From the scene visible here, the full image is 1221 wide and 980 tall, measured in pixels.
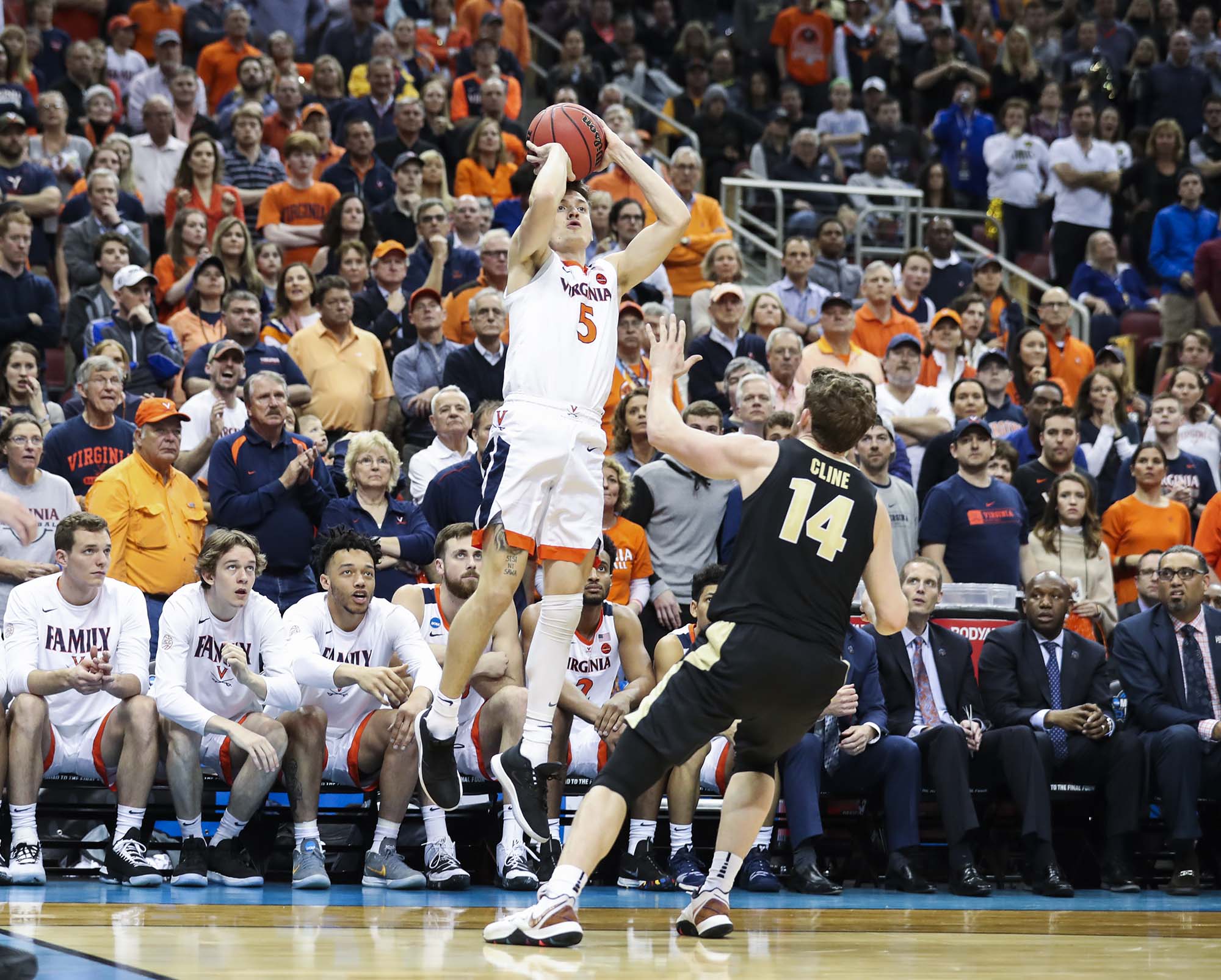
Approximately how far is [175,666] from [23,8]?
10.8 m

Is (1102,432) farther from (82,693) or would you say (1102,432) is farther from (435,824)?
(82,693)

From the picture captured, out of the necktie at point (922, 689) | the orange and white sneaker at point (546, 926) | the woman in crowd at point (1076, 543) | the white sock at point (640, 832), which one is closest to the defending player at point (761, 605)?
the orange and white sneaker at point (546, 926)

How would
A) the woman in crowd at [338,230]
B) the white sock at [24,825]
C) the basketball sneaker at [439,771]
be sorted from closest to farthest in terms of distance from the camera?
the basketball sneaker at [439,771]
the white sock at [24,825]
the woman in crowd at [338,230]

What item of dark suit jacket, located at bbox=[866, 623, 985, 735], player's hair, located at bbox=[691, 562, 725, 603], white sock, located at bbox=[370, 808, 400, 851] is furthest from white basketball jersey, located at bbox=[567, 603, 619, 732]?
dark suit jacket, located at bbox=[866, 623, 985, 735]

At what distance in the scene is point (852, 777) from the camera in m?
8.67

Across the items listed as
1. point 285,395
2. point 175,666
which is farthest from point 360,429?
point 175,666

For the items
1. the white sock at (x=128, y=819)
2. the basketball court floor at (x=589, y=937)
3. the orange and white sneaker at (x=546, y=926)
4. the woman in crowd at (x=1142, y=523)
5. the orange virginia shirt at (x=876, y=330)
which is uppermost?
the orange virginia shirt at (x=876, y=330)

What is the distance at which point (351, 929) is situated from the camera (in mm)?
6078

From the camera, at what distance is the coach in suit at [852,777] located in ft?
27.5

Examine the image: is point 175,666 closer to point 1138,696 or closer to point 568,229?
point 568,229

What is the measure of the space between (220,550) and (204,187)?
19.7 ft

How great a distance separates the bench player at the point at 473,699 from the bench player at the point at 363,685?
16 cm

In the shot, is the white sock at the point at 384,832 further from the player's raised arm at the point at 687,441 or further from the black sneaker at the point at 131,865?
the player's raised arm at the point at 687,441

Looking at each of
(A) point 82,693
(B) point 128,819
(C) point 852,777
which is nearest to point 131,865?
(B) point 128,819
